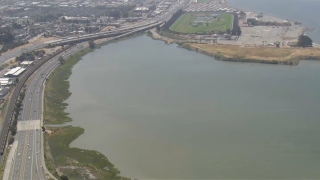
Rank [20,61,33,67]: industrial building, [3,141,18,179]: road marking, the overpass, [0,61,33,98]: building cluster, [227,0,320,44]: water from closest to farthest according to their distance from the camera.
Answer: [3,141,18,179]: road marking, [0,61,33,98]: building cluster, [20,61,33,67]: industrial building, the overpass, [227,0,320,44]: water

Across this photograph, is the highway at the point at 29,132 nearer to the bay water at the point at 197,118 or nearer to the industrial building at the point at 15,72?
the industrial building at the point at 15,72

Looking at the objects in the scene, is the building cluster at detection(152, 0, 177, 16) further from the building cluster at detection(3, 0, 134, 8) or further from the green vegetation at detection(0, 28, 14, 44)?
the green vegetation at detection(0, 28, 14, 44)

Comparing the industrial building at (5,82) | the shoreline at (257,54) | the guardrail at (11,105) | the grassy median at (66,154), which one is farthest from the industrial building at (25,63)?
the shoreline at (257,54)

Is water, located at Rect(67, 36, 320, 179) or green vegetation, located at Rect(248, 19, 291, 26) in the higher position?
green vegetation, located at Rect(248, 19, 291, 26)

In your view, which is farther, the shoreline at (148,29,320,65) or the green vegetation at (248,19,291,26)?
the green vegetation at (248,19,291,26)

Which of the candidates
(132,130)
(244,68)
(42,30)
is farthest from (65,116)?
(42,30)

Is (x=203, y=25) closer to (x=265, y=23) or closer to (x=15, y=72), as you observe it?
(x=265, y=23)

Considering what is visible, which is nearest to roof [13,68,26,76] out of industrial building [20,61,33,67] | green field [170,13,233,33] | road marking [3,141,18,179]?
industrial building [20,61,33,67]
